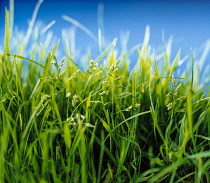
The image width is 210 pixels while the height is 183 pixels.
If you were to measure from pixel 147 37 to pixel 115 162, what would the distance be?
66 cm

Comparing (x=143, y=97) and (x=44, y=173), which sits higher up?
(x=143, y=97)

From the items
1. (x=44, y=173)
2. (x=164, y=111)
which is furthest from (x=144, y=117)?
(x=44, y=173)

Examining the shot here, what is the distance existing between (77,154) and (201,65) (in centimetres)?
85

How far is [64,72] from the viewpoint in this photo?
1392mm

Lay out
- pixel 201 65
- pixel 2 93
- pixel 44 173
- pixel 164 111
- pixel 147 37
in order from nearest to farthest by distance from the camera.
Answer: pixel 44 173, pixel 2 93, pixel 164 111, pixel 147 37, pixel 201 65

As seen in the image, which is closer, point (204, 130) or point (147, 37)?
point (204, 130)

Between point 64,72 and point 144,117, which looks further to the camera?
point 64,72

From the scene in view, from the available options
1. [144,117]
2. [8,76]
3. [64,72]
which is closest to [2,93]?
[8,76]

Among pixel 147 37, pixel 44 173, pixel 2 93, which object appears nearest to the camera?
pixel 44 173

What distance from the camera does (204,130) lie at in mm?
943

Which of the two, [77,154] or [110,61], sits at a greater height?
[110,61]

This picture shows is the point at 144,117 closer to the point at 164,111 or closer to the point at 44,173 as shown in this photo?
the point at 164,111

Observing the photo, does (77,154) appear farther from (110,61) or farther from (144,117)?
(110,61)

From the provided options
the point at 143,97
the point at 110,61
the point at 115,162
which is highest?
the point at 110,61
